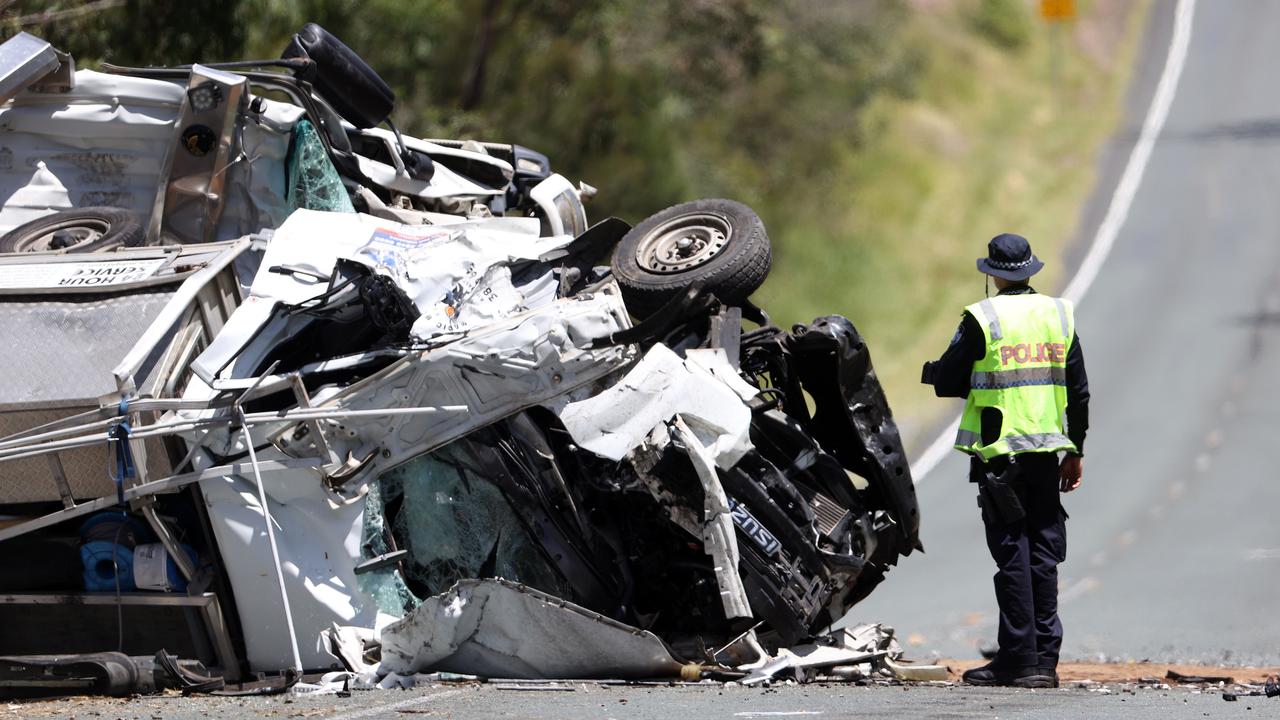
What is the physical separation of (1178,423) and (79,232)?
13836 millimetres

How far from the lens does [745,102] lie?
3091 centimetres

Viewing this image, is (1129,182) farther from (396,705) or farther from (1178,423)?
(396,705)

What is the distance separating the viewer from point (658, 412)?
659 cm

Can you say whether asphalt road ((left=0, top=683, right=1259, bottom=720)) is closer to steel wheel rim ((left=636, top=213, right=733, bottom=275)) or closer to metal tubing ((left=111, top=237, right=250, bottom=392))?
metal tubing ((left=111, top=237, right=250, bottom=392))

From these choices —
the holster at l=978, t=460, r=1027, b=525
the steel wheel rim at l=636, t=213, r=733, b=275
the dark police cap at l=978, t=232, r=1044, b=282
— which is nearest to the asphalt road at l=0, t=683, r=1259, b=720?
the holster at l=978, t=460, r=1027, b=525

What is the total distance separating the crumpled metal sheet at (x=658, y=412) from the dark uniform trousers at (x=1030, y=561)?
1.00m

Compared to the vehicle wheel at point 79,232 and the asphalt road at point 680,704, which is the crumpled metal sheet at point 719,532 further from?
the vehicle wheel at point 79,232

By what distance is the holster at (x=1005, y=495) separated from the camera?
21.4ft

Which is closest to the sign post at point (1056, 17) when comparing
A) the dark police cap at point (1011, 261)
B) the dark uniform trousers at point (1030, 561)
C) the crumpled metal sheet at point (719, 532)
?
the dark police cap at point (1011, 261)

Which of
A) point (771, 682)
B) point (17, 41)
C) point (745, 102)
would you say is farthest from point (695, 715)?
point (745, 102)

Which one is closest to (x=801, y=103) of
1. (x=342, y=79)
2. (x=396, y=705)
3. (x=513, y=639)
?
(x=342, y=79)

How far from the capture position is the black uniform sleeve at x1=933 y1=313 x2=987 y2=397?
6.63 meters

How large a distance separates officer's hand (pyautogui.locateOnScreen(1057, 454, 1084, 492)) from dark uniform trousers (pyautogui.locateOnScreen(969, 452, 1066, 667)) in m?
0.09

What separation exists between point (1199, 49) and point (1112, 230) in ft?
33.4
